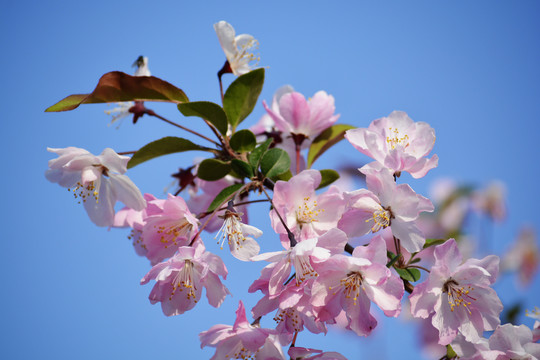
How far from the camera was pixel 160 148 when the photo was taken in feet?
4.96

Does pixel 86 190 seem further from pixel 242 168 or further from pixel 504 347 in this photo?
pixel 504 347

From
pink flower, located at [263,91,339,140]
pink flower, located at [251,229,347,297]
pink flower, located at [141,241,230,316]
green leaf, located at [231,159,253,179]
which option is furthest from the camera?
pink flower, located at [263,91,339,140]

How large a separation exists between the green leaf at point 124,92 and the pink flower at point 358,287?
0.78 metres

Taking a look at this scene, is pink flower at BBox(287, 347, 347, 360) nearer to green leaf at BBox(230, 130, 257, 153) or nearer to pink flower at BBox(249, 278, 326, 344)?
pink flower at BBox(249, 278, 326, 344)

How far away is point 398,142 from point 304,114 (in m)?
0.46

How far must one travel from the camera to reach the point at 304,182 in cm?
137

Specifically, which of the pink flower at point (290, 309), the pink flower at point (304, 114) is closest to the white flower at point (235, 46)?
the pink flower at point (304, 114)

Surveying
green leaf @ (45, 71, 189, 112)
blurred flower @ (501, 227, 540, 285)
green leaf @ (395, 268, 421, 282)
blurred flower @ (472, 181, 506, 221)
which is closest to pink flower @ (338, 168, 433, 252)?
green leaf @ (395, 268, 421, 282)

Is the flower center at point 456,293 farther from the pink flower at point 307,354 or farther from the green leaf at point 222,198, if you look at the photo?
the green leaf at point 222,198

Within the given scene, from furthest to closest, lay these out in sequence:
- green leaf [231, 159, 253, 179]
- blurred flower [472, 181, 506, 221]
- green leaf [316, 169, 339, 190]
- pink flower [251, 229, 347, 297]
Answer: blurred flower [472, 181, 506, 221] → green leaf [316, 169, 339, 190] → green leaf [231, 159, 253, 179] → pink flower [251, 229, 347, 297]

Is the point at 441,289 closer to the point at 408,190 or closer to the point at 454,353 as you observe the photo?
the point at 454,353

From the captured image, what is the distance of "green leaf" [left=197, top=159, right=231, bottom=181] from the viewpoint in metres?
1.47

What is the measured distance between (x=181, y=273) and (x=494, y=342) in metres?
0.98

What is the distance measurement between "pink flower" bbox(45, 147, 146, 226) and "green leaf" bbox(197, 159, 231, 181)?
23 cm
